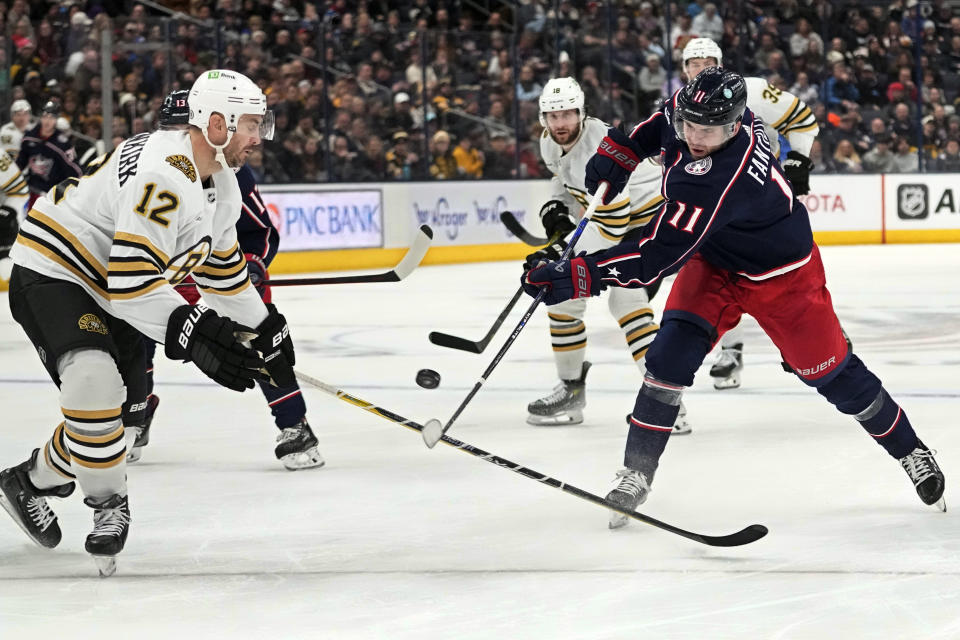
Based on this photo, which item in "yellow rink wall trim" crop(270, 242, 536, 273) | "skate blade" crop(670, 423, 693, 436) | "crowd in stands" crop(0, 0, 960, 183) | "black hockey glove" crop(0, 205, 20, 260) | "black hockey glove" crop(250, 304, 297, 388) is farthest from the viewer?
"yellow rink wall trim" crop(270, 242, 536, 273)

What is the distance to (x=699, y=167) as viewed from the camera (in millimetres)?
3049

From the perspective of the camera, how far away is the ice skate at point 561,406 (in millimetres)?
4738

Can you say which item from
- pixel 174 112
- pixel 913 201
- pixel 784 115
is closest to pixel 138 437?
pixel 174 112

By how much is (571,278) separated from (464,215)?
30.5ft

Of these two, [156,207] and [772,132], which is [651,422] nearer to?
[156,207]

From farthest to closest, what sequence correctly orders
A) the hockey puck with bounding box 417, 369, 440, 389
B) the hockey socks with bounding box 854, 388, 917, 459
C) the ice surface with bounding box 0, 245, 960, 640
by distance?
the hockey puck with bounding box 417, 369, 440, 389 < the hockey socks with bounding box 854, 388, 917, 459 < the ice surface with bounding box 0, 245, 960, 640

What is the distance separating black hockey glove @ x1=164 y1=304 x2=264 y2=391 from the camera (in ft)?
8.88

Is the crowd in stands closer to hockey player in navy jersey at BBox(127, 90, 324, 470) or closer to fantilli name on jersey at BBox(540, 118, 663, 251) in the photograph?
fantilli name on jersey at BBox(540, 118, 663, 251)

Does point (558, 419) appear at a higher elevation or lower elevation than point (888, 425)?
lower

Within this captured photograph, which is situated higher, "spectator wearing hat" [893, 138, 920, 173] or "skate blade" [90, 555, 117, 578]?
"skate blade" [90, 555, 117, 578]

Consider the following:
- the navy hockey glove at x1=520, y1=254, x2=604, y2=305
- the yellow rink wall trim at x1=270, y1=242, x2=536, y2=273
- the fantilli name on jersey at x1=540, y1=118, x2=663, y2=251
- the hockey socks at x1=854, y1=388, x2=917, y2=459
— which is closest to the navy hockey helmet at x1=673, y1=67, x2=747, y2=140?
the navy hockey glove at x1=520, y1=254, x2=604, y2=305

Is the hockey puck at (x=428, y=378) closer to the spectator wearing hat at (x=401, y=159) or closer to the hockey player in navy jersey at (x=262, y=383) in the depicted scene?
the hockey player in navy jersey at (x=262, y=383)

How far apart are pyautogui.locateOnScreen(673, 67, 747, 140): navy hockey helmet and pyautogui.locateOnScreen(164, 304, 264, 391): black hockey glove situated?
110cm

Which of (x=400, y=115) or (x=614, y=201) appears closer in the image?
(x=614, y=201)
